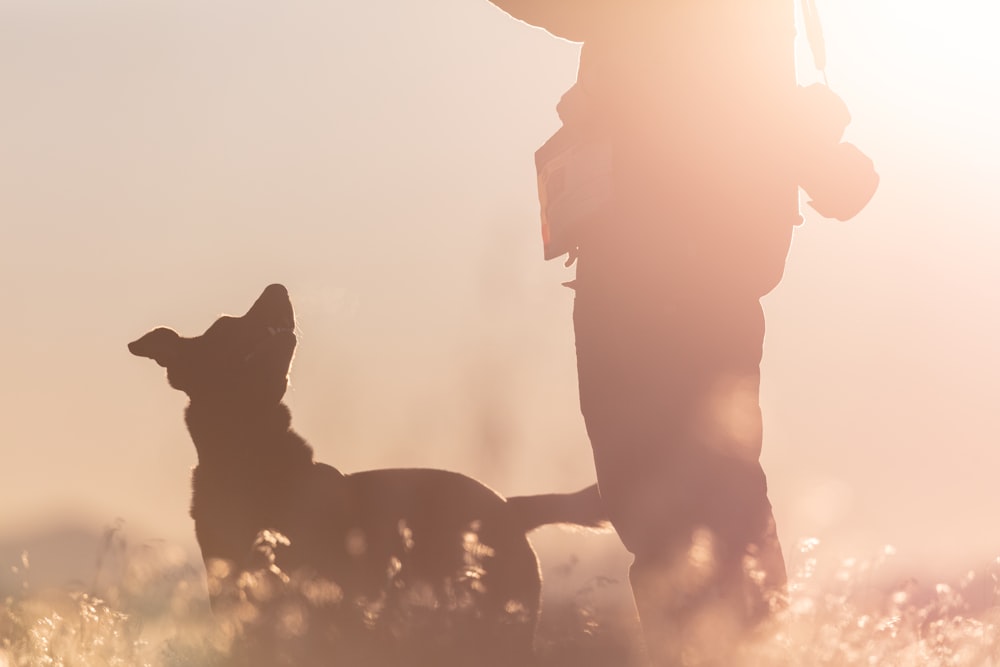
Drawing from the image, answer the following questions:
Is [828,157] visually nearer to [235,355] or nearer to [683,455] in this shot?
[683,455]

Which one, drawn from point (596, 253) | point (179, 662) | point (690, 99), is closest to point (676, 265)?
point (596, 253)

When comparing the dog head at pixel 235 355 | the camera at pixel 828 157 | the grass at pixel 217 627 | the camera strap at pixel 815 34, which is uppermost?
the camera strap at pixel 815 34

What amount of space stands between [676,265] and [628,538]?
1.02m

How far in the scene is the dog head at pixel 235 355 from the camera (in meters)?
5.51

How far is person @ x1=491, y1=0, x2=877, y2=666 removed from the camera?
364 centimetres

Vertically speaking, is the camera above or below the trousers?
above

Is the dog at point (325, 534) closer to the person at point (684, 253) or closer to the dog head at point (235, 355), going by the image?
the dog head at point (235, 355)

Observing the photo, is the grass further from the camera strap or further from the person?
the camera strap

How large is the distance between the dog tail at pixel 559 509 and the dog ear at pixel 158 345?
196cm

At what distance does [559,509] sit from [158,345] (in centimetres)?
227

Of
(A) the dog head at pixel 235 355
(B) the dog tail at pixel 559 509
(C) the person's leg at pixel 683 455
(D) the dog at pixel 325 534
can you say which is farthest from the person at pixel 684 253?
(A) the dog head at pixel 235 355

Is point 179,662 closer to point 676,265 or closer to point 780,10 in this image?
point 676,265

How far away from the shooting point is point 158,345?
5.51 metres

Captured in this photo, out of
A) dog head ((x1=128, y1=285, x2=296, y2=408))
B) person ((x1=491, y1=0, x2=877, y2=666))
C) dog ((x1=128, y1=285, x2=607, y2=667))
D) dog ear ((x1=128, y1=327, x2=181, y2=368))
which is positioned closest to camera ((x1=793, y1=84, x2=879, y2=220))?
person ((x1=491, y1=0, x2=877, y2=666))
